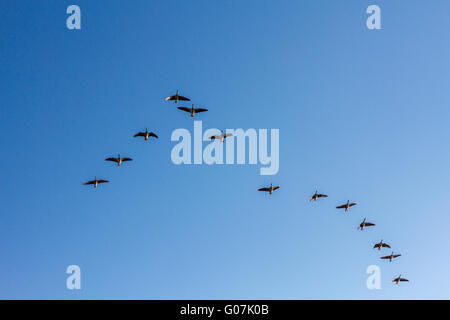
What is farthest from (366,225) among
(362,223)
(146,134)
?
(146,134)

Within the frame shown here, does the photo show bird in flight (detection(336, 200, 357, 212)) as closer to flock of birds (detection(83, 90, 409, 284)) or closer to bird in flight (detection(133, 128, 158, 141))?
flock of birds (detection(83, 90, 409, 284))

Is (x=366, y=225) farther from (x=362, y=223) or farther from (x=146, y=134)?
(x=146, y=134)

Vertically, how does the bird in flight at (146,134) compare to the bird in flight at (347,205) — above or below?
above

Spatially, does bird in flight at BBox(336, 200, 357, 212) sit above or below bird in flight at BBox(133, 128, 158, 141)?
below

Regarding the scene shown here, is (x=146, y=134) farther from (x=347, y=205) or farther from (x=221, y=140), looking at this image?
(x=347, y=205)

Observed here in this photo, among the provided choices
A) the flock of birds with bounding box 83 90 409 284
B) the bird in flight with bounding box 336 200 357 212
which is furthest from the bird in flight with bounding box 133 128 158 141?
the bird in flight with bounding box 336 200 357 212

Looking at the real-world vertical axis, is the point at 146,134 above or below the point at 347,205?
above

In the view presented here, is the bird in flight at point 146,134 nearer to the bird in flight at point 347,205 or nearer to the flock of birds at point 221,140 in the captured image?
the flock of birds at point 221,140

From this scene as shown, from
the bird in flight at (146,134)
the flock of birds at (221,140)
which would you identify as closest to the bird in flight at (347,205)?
the flock of birds at (221,140)
